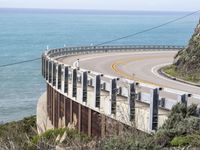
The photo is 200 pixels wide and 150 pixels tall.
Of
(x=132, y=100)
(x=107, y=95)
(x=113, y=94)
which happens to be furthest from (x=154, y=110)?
(x=107, y=95)

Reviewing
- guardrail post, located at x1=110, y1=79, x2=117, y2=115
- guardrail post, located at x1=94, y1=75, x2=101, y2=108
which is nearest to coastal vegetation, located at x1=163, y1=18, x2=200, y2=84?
guardrail post, located at x1=94, y1=75, x2=101, y2=108

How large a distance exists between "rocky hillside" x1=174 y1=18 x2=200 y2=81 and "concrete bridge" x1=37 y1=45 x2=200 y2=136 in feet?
6.33

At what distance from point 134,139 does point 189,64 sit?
2562cm

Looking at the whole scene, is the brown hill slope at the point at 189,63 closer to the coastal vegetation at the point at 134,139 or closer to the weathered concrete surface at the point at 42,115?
the weathered concrete surface at the point at 42,115

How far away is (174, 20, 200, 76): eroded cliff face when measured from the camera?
113 feet

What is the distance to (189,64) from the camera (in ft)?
116

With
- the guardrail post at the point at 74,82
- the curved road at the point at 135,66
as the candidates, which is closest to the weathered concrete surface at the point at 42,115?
the curved road at the point at 135,66

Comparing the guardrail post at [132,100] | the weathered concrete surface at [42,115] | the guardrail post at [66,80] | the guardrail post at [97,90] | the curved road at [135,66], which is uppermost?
the guardrail post at [132,100]

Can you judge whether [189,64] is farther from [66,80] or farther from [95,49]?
[95,49]

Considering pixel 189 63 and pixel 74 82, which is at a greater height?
pixel 74 82

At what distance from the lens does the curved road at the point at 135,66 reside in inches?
1172

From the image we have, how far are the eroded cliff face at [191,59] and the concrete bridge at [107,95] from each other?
1.93m

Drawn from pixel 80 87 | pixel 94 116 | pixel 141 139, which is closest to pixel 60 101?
pixel 80 87

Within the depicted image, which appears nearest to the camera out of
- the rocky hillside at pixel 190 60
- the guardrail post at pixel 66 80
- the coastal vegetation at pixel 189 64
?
the guardrail post at pixel 66 80
